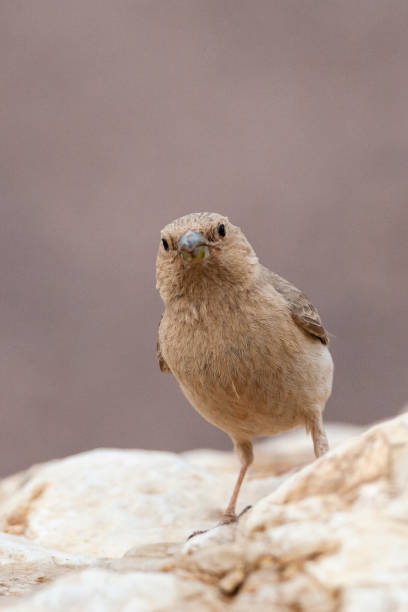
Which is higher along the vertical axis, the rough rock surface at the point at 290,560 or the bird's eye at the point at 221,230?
the bird's eye at the point at 221,230

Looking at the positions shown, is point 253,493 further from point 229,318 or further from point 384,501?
point 384,501

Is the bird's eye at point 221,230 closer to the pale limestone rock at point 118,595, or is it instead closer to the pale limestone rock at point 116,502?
the pale limestone rock at point 116,502

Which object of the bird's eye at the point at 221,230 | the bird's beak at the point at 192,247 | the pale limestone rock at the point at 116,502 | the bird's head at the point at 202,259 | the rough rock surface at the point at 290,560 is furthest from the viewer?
the pale limestone rock at the point at 116,502

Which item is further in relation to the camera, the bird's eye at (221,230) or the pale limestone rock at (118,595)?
the bird's eye at (221,230)

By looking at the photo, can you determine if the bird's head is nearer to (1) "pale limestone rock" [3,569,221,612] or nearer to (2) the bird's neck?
(2) the bird's neck

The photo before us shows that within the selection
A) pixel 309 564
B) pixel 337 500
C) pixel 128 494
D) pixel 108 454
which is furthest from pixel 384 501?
pixel 108 454

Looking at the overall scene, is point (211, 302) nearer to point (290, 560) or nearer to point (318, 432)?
point (318, 432)

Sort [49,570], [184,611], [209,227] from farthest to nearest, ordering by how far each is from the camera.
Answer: [209,227], [49,570], [184,611]

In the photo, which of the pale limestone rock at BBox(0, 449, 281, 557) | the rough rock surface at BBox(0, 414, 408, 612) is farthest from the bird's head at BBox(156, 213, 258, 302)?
the rough rock surface at BBox(0, 414, 408, 612)

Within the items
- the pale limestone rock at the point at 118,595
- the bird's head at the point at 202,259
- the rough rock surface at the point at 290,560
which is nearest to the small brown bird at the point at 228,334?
the bird's head at the point at 202,259

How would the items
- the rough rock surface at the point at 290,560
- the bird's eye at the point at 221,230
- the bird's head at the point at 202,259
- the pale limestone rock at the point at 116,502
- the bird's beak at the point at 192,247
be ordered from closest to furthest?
1. the rough rock surface at the point at 290,560
2. the bird's beak at the point at 192,247
3. the bird's head at the point at 202,259
4. the bird's eye at the point at 221,230
5. the pale limestone rock at the point at 116,502
